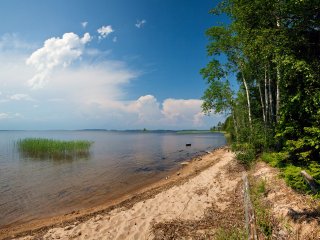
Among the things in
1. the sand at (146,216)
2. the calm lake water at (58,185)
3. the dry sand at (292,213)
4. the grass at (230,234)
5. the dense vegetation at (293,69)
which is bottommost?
the calm lake water at (58,185)

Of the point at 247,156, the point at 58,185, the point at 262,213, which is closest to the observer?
the point at 262,213

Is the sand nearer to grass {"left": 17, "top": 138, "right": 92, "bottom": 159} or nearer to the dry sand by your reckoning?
the dry sand

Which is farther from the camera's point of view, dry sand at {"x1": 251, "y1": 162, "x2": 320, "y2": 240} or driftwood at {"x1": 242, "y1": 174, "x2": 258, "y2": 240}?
dry sand at {"x1": 251, "y1": 162, "x2": 320, "y2": 240}

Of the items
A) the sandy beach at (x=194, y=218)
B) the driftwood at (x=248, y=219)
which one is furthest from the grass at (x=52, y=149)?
the driftwood at (x=248, y=219)

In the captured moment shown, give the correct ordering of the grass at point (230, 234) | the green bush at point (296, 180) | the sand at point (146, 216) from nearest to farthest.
→ the grass at point (230, 234) < the green bush at point (296, 180) < the sand at point (146, 216)

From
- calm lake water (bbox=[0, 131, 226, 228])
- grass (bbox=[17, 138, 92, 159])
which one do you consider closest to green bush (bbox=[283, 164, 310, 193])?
calm lake water (bbox=[0, 131, 226, 228])

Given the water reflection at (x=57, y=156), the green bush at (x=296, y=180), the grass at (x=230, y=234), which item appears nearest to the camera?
the grass at (x=230, y=234)

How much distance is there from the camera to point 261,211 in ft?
23.3

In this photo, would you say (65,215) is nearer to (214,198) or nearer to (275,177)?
(214,198)

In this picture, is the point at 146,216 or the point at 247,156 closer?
the point at 146,216

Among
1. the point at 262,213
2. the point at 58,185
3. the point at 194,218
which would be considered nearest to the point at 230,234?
the point at 262,213

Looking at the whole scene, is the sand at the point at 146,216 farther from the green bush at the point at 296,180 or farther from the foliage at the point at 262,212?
the green bush at the point at 296,180

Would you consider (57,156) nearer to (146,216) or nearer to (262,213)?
(146,216)

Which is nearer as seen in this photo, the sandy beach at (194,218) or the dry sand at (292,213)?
the dry sand at (292,213)
